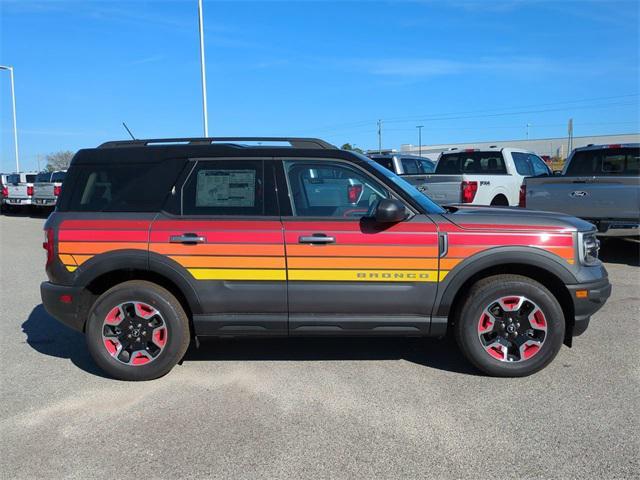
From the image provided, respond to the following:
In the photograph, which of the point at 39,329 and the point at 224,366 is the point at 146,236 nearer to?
the point at 224,366

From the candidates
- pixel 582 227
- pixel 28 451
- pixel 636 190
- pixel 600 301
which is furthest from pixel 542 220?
pixel 636 190

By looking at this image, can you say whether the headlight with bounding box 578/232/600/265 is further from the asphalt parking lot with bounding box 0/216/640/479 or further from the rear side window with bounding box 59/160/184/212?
the rear side window with bounding box 59/160/184/212

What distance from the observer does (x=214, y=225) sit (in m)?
4.20

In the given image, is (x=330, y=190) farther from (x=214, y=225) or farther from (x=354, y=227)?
(x=214, y=225)

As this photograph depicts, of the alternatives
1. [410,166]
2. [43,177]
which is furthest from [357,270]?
[43,177]

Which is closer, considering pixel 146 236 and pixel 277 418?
pixel 277 418

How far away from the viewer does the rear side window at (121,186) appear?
171 inches

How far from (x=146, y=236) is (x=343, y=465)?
2311 millimetres

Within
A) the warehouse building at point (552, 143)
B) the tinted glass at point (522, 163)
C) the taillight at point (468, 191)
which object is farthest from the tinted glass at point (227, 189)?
the warehouse building at point (552, 143)

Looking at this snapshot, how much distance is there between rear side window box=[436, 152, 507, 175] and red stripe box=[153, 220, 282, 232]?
27.4 ft

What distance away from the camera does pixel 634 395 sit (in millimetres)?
3947

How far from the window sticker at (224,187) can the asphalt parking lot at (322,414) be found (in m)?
1.45

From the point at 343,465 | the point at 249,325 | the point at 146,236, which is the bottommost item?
the point at 343,465

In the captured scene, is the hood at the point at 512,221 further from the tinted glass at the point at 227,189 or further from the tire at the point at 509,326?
the tinted glass at the point at 227,189
